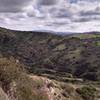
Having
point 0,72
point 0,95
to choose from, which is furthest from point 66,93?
point 0,95

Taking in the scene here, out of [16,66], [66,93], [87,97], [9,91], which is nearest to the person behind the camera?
[9,91]

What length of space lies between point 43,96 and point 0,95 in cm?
992

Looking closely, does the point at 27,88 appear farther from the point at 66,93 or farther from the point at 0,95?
the point at 66,93

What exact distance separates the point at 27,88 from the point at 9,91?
2945 mm

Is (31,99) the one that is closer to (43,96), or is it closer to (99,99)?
(43,96)

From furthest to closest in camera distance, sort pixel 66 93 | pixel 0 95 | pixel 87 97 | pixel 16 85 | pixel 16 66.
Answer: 1. pixel 87 97
2. pixel 66 93
3. pixel 16 66
4. pixel 16 85
5. pixel 0 95

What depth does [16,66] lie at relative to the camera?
88.6ft

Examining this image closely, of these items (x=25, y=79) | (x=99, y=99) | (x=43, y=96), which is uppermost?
(x=25, y=79)

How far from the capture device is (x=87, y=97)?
7506 cm

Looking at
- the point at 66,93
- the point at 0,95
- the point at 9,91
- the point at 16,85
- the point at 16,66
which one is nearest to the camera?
the point at 0,95

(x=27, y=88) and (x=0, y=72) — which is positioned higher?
(x=0, y=72)

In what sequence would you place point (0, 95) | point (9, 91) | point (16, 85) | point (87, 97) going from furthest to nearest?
point (87, 97), point (16, 85), point (9, 91), point (0, 95)

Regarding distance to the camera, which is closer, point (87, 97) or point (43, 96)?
point (43, 96)

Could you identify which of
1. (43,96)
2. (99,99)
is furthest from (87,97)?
(43,96)
